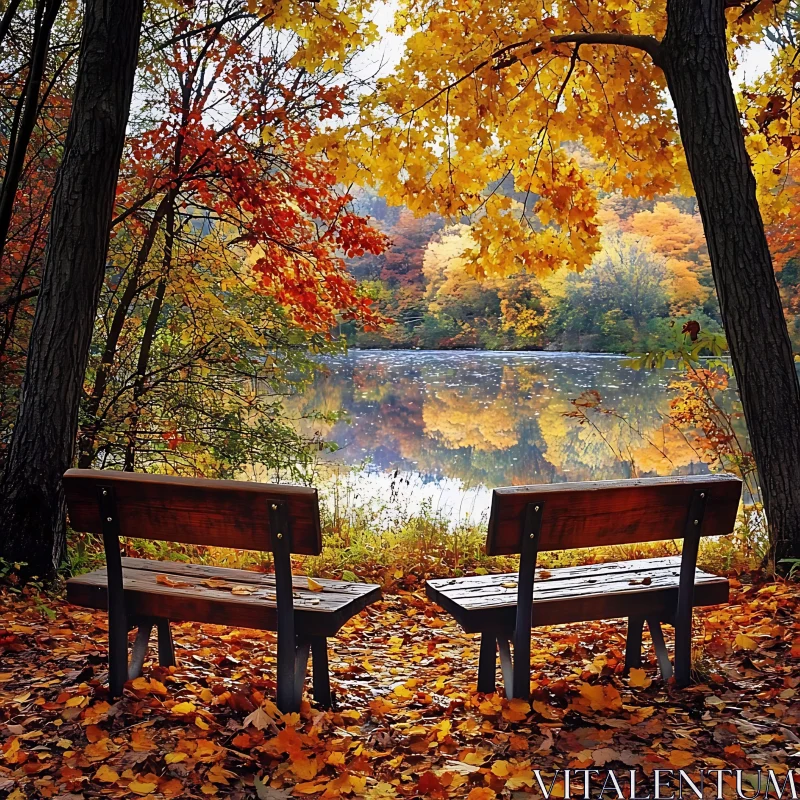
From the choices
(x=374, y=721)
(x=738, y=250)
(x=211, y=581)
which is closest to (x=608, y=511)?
(x=374, y=721)

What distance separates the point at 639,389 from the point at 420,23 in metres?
15.6

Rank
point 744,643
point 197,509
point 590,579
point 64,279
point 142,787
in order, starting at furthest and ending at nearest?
point 64,279, point 744,643, point 590,579, point 197,509, point 142,787

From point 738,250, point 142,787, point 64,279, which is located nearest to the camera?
point 142,787

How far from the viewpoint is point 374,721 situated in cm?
290

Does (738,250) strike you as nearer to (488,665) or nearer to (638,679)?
(638,679)

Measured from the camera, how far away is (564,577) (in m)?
3.16

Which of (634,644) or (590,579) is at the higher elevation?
(590,579)

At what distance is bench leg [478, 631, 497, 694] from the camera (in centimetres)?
304

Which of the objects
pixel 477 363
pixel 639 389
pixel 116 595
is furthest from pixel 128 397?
pixel 477 363

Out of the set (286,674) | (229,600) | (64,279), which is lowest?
(286,674)

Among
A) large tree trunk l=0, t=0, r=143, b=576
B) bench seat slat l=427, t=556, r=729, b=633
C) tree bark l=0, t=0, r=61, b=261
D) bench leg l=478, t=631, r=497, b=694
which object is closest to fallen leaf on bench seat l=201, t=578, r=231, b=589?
bench seat slat l=427, t=556, r=729, b=633

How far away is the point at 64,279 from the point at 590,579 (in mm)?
2895

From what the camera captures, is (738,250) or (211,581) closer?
(211,581)

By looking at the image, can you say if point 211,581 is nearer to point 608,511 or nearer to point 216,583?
point 216,583
